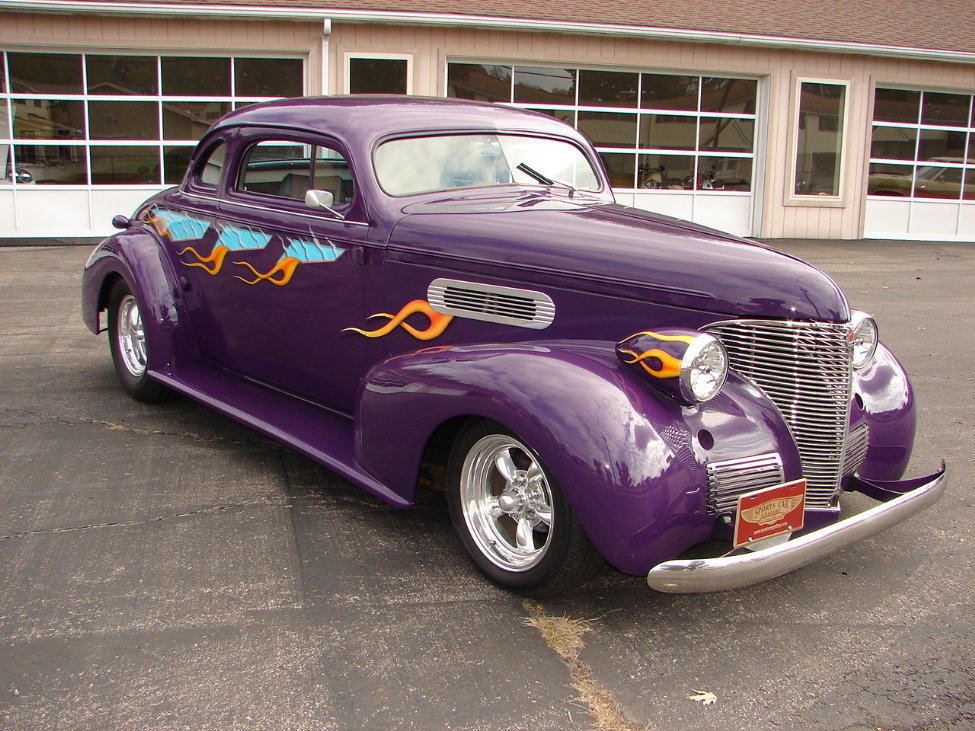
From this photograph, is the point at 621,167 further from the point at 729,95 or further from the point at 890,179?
the point at 890,179

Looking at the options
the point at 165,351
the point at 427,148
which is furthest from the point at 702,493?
the point at 165,351

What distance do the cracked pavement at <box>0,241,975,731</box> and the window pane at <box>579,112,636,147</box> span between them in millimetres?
11547

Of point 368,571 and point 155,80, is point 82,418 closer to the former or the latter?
point 368,571

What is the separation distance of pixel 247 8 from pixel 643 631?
12.4 m

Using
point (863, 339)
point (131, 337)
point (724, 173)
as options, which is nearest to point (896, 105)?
point (724, 173)

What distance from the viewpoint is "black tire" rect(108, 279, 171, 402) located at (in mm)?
5719

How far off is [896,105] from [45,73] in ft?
45.8

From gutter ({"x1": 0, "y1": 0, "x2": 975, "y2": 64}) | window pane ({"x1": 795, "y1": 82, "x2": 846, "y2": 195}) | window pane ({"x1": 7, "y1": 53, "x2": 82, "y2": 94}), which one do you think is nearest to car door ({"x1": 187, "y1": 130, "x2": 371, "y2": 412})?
gutter ({"x1": 0, "y1": 0, "x2": 975, "y2": 64})

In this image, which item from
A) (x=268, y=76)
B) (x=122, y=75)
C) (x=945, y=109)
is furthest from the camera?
(x=945, y=109)

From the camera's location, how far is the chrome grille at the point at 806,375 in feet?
10.9

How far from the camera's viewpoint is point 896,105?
55.3 feet

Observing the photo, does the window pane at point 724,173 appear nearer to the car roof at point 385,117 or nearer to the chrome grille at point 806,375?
the car roof at point 385,117

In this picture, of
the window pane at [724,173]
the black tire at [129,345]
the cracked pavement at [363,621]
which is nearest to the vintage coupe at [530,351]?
the cracked pavement at [363,621]

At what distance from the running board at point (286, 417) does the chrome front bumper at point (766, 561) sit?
47.4 inches
